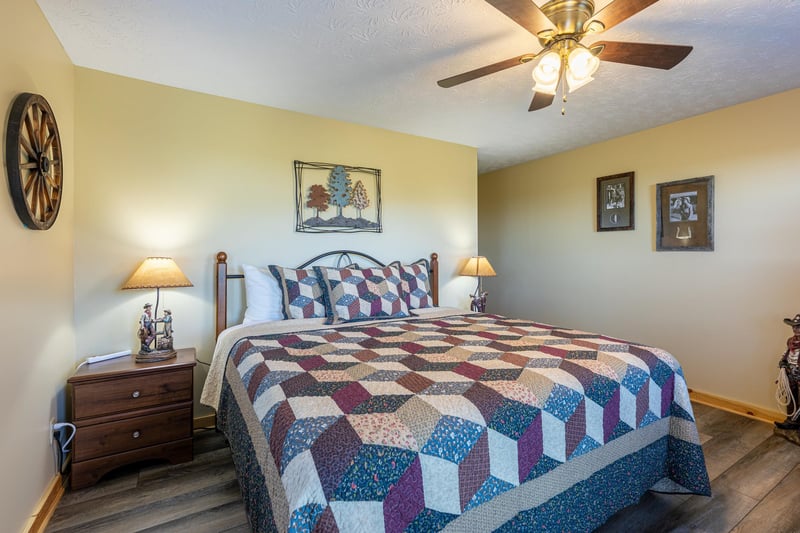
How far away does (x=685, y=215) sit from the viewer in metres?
3.27

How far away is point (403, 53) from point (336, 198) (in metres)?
1.37

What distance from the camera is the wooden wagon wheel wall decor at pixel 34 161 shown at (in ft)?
4.80

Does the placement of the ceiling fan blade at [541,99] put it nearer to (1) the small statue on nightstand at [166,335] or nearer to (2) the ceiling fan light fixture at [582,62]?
(2) the ceiling fan light fixture at [582,62]

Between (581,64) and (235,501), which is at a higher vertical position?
(581,64)

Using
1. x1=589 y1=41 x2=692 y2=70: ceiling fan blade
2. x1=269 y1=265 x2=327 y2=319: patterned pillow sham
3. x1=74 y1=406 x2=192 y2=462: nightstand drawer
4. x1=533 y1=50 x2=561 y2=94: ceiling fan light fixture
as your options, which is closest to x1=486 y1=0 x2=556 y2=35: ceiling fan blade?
x1=533 y1=50 x2=561 y2=94: ceiling fan light fixture

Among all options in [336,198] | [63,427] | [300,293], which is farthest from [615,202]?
[63,427]

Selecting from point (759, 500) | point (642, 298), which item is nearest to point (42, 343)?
point (759, 500)

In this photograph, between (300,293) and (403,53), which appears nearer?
(403,53)

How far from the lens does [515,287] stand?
193 inches

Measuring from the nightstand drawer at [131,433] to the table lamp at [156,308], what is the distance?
13.4 inches

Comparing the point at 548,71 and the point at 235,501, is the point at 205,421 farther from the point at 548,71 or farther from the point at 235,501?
the point at 548,71

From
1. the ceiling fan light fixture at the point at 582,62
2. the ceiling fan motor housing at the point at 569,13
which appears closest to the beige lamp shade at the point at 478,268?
the ceiling fan light fixture at the point at 582,62

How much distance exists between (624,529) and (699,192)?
283 centimetres

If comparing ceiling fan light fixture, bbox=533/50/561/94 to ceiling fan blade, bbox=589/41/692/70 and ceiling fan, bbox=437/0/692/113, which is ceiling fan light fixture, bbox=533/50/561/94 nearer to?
ceiling fan, bbox=437/0/692/113
